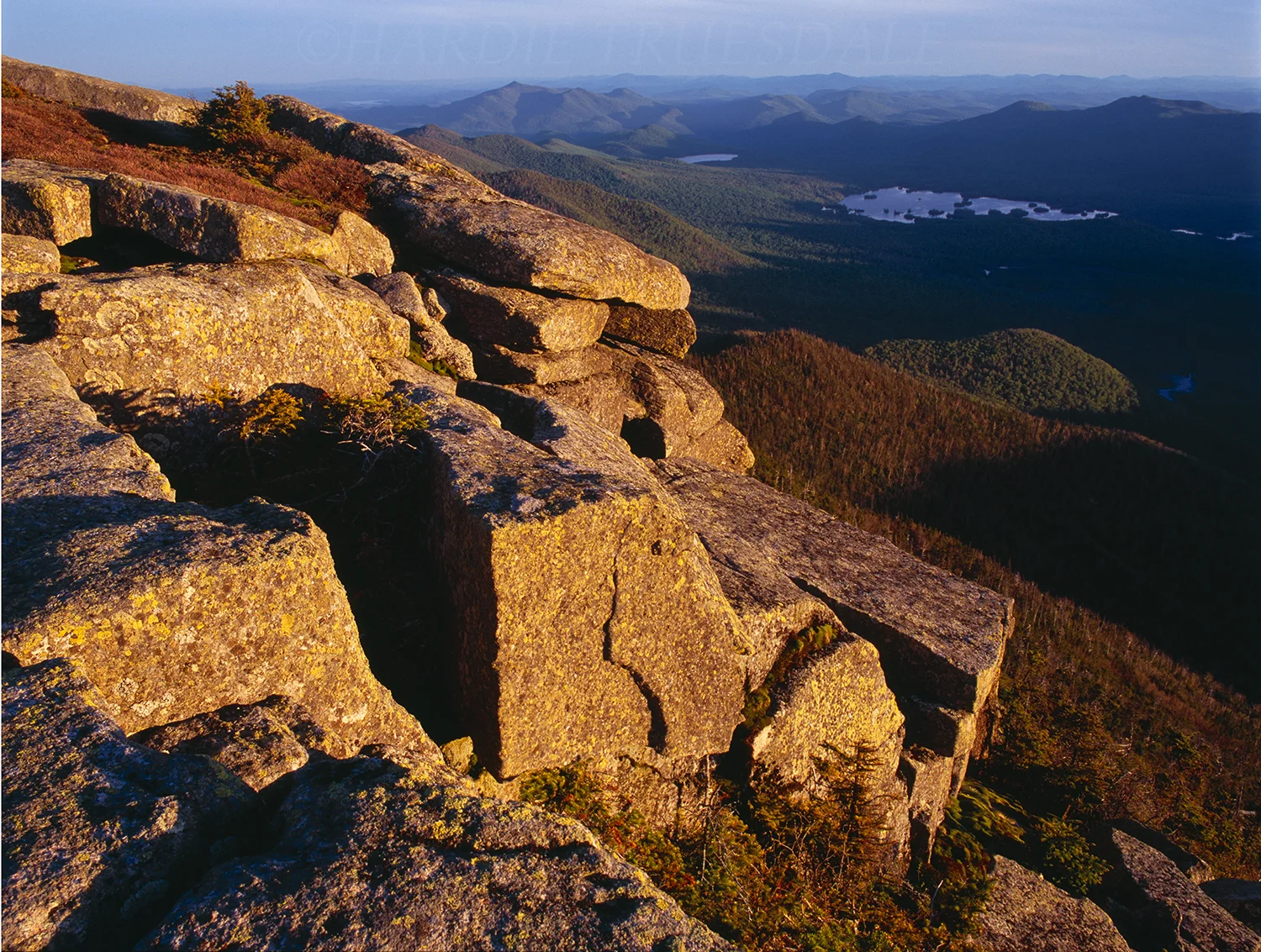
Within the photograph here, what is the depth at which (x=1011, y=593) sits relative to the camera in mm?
40969

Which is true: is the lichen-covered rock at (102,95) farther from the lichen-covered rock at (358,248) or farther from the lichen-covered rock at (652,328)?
the lichen-covered rock at (652,328)

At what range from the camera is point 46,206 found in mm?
10492

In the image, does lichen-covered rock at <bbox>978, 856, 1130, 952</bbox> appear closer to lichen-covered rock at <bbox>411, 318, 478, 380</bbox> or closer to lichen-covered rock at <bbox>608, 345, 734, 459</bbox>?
lichen-covered rock at <bbox>608, 345, 734, 459</bbox>

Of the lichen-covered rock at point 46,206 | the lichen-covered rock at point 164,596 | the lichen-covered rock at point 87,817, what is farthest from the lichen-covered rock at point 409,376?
the lichen-covered rock at point 87,817

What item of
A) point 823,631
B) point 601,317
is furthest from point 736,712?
point 601,317

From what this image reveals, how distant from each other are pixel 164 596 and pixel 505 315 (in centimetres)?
1064

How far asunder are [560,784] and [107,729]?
177 inches

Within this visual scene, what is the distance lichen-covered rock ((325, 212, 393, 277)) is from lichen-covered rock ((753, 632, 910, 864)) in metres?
10.6

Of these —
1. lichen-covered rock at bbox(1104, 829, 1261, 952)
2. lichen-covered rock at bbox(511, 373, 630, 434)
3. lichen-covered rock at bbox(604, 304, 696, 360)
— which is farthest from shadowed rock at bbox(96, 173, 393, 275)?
lichen-covered rock at bbox(1104, 829, 1261, 952)

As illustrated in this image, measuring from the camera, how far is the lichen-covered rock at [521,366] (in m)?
15.1

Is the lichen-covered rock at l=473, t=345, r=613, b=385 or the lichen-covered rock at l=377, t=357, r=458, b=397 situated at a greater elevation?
the lichen-covered rock at l=377, t=357, r=458, b=397

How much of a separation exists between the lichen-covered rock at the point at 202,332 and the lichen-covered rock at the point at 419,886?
6545mm

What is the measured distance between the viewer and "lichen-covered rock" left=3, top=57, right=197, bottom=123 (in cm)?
2030

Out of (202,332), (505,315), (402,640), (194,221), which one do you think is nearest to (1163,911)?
(402,640)
